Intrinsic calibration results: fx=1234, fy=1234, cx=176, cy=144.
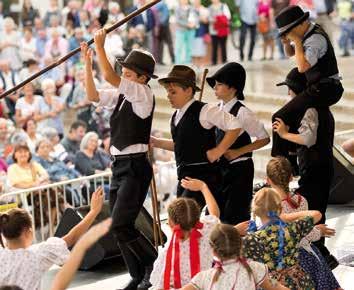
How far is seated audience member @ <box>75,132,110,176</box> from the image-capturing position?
12.5 m

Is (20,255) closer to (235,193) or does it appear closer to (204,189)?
(204,189)

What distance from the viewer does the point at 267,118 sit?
1603 cm

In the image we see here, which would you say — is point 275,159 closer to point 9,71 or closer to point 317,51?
point 317,51

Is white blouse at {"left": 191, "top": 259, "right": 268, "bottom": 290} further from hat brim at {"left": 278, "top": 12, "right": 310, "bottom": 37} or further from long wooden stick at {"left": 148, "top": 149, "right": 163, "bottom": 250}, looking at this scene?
hat brim at {"left": 278, "top": 12, "right": 310, "bottom": 37}

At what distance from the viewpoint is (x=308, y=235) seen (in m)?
6.50

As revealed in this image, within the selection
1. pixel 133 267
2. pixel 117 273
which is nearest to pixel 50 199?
pixel 117 273

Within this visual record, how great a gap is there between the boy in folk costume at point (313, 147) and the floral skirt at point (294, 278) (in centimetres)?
107

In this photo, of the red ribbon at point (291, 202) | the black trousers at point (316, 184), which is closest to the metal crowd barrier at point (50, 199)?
the black trousers at point (316, 184)

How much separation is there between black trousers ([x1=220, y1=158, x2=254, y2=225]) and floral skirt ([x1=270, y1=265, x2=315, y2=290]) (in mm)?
885

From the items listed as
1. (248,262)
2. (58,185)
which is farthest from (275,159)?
(58,185)

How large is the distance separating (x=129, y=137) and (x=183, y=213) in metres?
0.94

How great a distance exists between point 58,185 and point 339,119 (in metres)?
6.25

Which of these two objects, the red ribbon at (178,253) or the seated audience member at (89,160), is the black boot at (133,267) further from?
the seated audience member at (89,160)

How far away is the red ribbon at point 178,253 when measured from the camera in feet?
19.6
